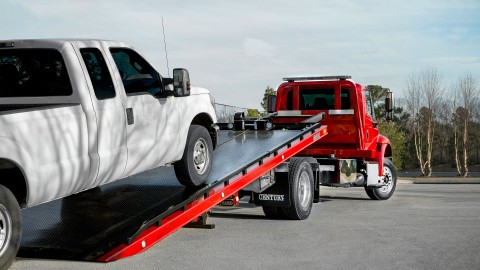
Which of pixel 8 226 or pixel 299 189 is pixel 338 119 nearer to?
pixel 299 189

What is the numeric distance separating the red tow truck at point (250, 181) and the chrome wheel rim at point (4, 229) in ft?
2.39

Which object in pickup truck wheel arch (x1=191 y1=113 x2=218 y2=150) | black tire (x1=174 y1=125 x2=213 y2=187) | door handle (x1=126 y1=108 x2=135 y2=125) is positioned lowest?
black tire (x1=174 y1=125 x2=213 y2=187)

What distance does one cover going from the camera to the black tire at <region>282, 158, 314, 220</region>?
11156mm

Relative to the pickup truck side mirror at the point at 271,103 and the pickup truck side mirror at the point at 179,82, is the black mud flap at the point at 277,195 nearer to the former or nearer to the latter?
the pickup truck side mirror at the point at 271,103

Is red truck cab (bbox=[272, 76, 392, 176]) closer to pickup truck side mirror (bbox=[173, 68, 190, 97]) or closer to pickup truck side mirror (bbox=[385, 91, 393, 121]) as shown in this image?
pickup truck side mirror (bbox=[385, 91, 393, 121])

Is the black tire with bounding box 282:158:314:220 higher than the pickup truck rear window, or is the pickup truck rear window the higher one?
the pickup truck rear window

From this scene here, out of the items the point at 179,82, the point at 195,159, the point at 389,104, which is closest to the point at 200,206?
the point at 195,159

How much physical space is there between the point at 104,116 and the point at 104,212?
1.43 m

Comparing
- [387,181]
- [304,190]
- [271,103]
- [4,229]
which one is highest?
[271,103]

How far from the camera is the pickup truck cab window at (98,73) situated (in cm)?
672

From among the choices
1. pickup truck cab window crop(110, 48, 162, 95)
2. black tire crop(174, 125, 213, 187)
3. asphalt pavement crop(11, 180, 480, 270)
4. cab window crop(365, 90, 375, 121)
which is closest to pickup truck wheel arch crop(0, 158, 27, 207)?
pickup truck cab window crop(110, 48, 162, 95)

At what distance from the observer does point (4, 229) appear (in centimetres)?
571

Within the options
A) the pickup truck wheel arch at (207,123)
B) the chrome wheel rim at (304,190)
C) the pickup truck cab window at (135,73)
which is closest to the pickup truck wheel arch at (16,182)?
the pickup truck cab window at (135,73)

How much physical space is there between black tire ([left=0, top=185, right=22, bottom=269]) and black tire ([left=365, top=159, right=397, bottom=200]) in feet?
36.2
